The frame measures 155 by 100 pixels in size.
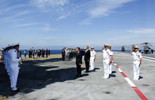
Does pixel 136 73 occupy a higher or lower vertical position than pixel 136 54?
lower

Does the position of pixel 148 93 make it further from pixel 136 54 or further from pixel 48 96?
pixel 48 96

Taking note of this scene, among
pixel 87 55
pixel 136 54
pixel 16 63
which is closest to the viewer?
pixel 16 63

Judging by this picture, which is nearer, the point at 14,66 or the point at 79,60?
the point at 14,66

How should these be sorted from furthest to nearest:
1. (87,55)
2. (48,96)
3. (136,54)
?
(87,55) → (136,54) → (48,96)

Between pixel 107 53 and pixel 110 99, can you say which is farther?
pixel 107 53

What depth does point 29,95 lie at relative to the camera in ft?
19.1

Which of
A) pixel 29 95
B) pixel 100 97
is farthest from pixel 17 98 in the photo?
pixel 100 97

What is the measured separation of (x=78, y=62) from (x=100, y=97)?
14.3 feet

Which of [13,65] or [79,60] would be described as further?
[79,60]

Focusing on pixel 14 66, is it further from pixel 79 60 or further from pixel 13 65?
pixel 79 60

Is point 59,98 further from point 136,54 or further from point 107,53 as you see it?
point 136,54

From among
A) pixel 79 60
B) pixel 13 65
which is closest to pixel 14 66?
pixel 13 65

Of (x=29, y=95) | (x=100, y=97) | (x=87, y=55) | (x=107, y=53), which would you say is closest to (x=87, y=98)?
(x=100, y=97)

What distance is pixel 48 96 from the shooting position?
5.68 metres
